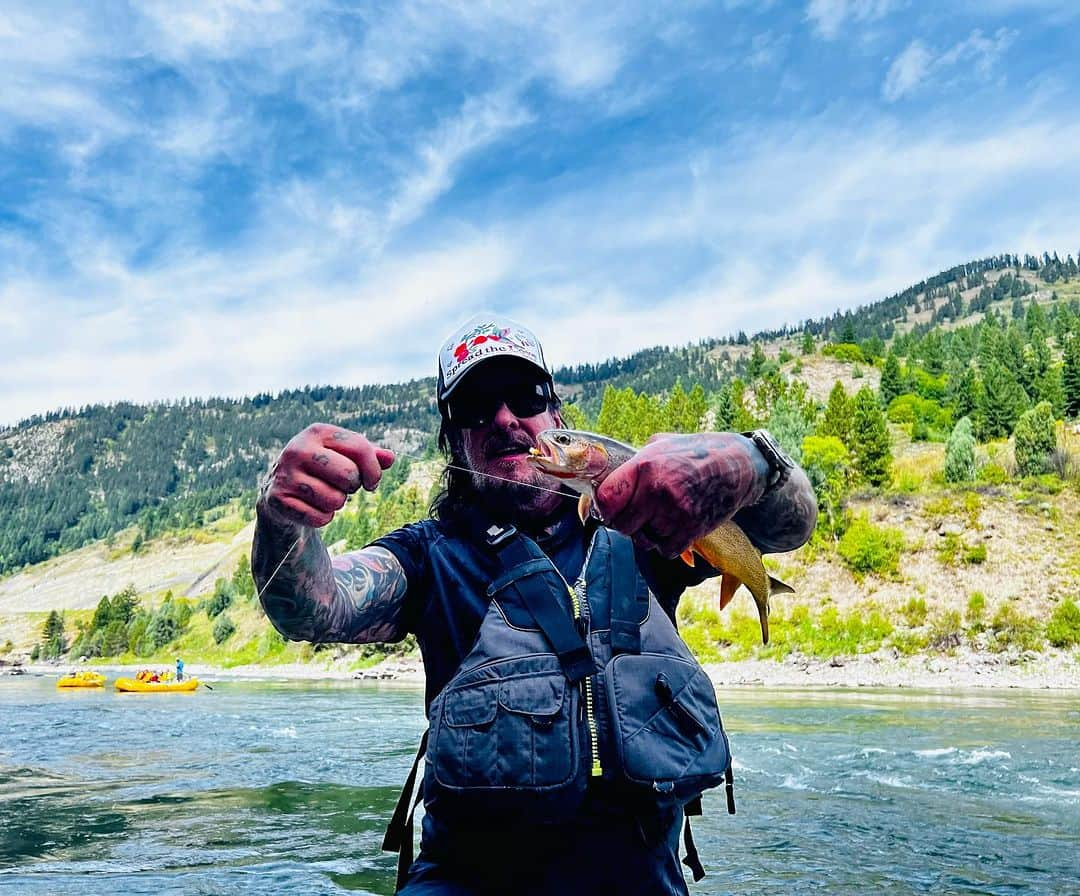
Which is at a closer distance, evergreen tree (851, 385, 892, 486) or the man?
the man

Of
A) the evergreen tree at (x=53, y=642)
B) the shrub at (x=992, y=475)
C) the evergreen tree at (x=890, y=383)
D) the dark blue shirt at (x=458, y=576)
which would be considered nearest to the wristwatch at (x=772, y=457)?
the dark blue shirt at (x=458, y=576)

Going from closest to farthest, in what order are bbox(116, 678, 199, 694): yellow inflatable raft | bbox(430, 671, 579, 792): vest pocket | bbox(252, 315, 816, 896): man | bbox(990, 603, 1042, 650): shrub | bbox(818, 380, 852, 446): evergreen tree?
bbox(252, 315, 816, 896): man, bbox(430, 671, 579, 792): vest pocket, bbox(990, 603, 1042, 650): shrub, bbox(116, 678, 199, 694): yellow inflatable raft, bbox(818, 380, 852, 446): evergreen tree

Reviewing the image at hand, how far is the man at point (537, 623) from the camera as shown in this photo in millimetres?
2250

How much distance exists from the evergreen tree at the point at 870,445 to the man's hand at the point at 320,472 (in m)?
59.5

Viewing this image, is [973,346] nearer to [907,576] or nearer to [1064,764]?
[907,576]

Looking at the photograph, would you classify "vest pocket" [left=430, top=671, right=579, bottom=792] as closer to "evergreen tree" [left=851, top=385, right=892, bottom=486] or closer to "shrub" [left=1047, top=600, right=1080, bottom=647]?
"shrub" [left=1047, top=600, right=1080, bottom=647]

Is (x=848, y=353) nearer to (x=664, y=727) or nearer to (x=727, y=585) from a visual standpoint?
(x=727, y=585)

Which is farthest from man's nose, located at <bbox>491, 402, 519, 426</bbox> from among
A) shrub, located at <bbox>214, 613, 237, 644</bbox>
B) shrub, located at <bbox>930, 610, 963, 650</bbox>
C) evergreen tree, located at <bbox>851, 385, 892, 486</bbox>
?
shrub, located at <bbox>214, 613, 237, 644</bbox>

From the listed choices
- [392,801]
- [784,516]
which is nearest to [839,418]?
[392,801]

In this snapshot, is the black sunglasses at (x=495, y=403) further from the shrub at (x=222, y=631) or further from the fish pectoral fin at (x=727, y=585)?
the shrub at (x=222, y=631)

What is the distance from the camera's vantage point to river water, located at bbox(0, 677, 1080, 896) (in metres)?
7.74

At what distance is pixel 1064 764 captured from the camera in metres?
13.9

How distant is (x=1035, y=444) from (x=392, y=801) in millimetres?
52867

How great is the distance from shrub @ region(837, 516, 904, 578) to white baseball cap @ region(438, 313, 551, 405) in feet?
160
